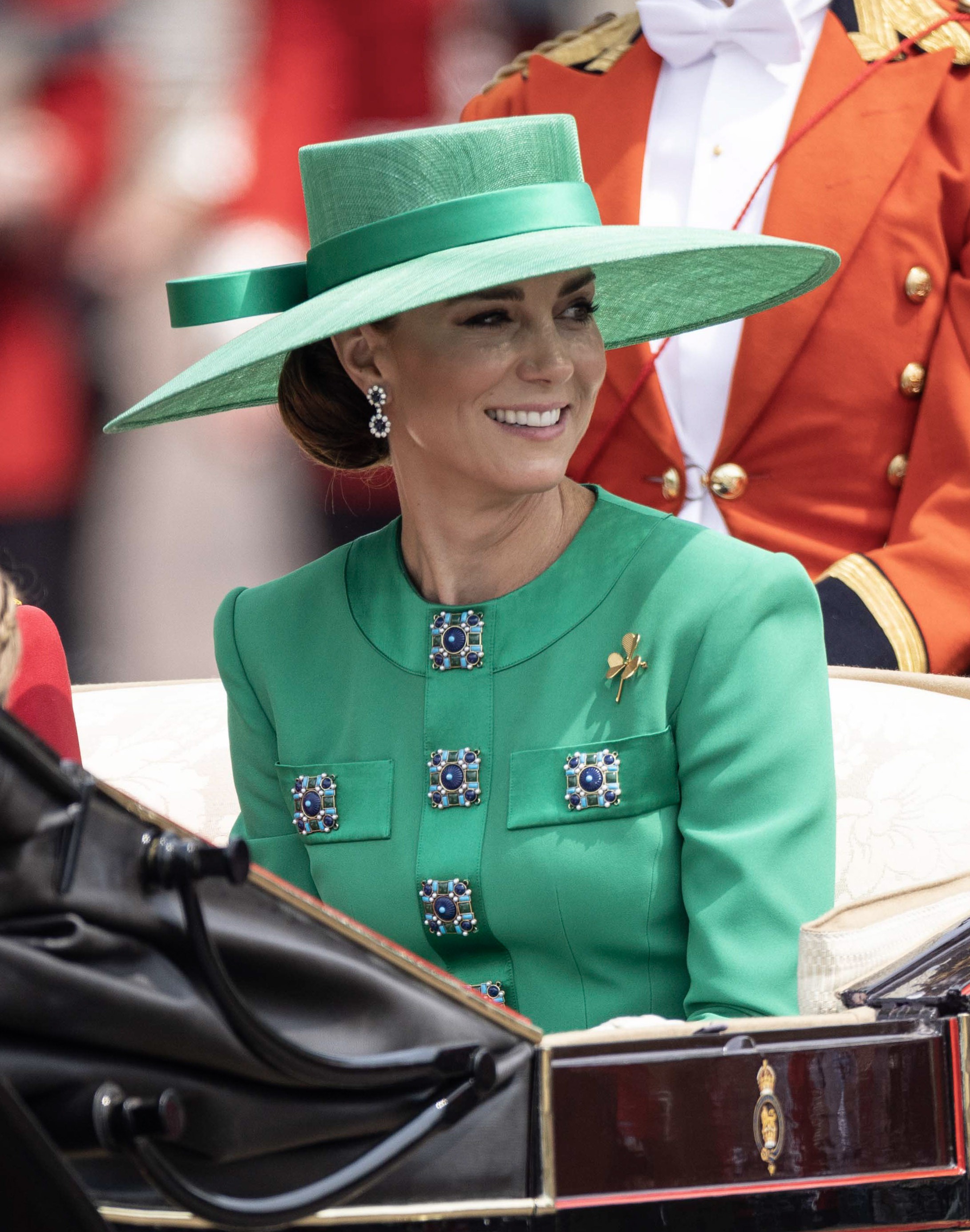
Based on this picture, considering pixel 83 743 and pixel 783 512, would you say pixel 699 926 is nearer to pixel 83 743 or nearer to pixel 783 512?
pixel 83 743

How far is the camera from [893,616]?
1868 millimetres

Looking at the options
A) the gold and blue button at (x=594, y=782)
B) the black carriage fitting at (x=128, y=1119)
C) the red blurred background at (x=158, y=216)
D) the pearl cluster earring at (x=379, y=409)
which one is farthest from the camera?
the red blurred background at (x=158, y=216)

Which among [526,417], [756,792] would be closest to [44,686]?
[526,417]

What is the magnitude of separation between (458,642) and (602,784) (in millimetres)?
174

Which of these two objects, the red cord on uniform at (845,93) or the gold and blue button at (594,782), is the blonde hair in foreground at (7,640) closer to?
the gold and blue button at (594,782)

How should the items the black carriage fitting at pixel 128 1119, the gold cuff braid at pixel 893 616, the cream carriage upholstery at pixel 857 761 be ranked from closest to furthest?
1. the black carriage fitting at pixel 128 1119
2. the cream carriage upholstery at pixel 857 761
3. the gold cuff braid at pixel 893 616

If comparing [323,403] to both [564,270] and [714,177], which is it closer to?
[564,270]

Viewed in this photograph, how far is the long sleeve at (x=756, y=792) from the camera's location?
1188 millimetres

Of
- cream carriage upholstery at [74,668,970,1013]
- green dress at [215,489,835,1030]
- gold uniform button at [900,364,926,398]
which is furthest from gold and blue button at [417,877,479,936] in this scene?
gold uniform button at [900,364,926,398]

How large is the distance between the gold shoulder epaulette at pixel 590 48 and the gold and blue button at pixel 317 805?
1.26 metres

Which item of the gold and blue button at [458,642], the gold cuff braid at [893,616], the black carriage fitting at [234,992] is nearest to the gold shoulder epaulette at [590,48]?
the gold cuff braid at [893,616]

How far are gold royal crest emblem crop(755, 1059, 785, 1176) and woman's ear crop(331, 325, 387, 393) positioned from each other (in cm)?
76

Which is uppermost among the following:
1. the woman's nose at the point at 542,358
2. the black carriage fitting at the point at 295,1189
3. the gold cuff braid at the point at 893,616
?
the woman's nose at the point at 542,358

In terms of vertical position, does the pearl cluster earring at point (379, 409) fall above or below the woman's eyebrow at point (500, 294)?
below
